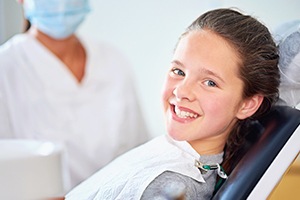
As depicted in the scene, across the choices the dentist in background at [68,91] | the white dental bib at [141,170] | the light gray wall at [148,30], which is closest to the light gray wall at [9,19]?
the light gray wall at [148,30]

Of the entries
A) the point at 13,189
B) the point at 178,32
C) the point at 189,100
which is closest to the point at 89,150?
the point at 178,32

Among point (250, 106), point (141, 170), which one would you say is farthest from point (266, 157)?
point (141, 170)

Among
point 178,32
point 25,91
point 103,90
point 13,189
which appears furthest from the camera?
point 178,32

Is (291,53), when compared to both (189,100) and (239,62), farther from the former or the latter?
(189,100)

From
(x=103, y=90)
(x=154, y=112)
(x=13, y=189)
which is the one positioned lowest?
(x=154, y=112)

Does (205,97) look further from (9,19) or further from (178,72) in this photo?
(9,19)

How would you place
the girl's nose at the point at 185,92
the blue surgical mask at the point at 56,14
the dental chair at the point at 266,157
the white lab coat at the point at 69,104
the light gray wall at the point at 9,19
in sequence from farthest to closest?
the light gray wall at the point at 9,19, the blue surgical mask at the point at 56,14, the white lab coat at the point at 69,104, the girl's nose at the point at 185,92, the dental chair at the point at 266,157

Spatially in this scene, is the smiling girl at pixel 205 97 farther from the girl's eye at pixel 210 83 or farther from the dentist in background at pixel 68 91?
the dentist in background at pixel 68 91

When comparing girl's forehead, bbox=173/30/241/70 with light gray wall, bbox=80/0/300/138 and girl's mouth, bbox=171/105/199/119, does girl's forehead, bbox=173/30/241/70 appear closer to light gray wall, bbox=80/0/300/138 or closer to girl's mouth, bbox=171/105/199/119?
girl's mouth, bbox=171/105/199/119

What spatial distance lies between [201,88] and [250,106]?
0.16 m

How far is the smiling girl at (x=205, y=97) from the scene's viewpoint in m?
1.16

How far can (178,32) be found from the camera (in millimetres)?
2418

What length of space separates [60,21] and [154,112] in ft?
2.52

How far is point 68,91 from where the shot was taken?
2.06m
